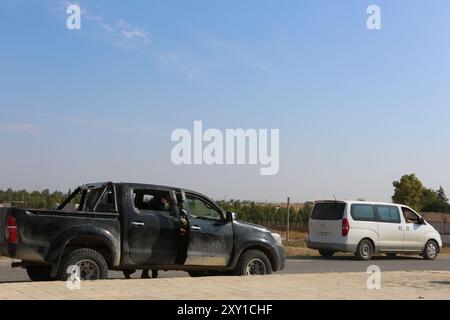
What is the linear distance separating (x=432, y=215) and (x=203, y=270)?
126ft

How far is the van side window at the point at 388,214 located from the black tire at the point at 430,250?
5.87 ft

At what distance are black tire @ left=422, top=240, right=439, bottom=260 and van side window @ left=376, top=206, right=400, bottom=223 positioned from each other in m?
1.79

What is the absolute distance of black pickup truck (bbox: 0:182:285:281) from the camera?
9.61 meters

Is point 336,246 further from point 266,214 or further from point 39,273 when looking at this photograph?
point 266,214

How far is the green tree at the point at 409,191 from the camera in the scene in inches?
2373

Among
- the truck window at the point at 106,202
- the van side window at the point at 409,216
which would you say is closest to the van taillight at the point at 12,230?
the truck window at the point at 106,202

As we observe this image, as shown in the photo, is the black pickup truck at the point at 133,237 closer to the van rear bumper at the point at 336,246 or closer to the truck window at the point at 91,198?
the truck window at the point at 91,198

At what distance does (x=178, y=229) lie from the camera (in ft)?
35.0

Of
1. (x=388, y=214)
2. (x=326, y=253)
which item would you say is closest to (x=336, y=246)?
(x=326, y=253)

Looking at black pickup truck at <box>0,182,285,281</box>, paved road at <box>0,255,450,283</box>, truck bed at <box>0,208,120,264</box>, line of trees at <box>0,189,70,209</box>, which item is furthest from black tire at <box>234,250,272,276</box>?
line of trees at <box>0,189,70,209</box>

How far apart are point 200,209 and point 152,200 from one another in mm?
890

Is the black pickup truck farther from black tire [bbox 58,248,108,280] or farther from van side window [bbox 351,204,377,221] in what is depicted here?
van side window [bbox 351,204,377,221]
